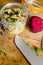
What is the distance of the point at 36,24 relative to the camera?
1.06 metres

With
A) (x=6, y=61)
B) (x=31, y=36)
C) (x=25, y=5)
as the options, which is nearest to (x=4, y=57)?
(x=6, y=61)

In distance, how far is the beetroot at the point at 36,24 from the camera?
41.9 inches

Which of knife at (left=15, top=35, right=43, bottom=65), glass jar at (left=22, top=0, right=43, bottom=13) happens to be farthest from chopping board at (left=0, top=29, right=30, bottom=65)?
glass jar at (left=22, top=0, right=43, bottom=13)

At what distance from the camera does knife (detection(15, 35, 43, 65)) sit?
989 mm

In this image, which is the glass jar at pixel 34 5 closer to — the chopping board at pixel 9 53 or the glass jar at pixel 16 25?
the glass jar at pixel 16 25

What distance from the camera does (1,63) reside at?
3.30ft

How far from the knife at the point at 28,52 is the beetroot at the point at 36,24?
0.26 ft

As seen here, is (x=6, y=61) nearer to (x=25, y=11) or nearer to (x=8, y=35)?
(x=8, y=35)

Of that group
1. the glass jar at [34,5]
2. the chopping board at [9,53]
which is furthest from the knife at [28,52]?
the glass jar at [34,5]

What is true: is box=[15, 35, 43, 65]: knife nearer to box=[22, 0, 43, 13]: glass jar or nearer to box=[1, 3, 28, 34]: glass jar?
box=[1, 3, 28, 34]: glass jar

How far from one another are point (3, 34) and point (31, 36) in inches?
4.8

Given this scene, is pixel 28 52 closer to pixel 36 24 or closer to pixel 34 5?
pixel 36 24

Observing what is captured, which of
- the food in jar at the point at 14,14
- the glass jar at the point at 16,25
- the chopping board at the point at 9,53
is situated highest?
the food in jar at the point at 14,14

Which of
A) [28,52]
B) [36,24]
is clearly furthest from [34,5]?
[28,52]
